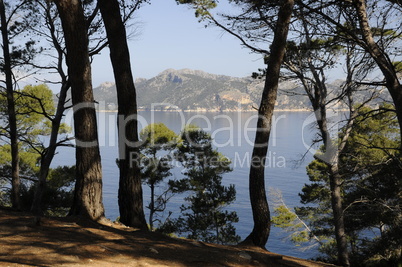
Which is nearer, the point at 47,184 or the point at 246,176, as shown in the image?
the point at 47,184

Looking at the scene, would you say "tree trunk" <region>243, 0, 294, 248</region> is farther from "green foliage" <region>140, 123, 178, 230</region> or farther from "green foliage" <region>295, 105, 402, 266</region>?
"green foliage" <region>140, 123, 178, 230</region>

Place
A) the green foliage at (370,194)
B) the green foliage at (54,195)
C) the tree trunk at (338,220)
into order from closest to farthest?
the tree trunk at (338,220) < the green foliage at (370,194) < the green foliage at (54,195)

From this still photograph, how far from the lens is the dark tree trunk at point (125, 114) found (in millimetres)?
5930

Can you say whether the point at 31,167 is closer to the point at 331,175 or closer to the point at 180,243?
Answer: the point at 331,175

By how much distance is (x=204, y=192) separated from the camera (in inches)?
777

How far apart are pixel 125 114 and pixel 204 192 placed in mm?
14097

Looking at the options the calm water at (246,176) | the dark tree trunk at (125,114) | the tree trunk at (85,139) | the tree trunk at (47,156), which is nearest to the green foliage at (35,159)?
the calm water at (246,176)

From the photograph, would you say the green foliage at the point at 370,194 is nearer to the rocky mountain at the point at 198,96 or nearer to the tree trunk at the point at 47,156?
the tree trunk at the point at 47,156

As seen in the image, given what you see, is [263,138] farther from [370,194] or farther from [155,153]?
[155,153]

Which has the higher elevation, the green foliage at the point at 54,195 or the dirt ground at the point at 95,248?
the dirt ground at the point at 95,248

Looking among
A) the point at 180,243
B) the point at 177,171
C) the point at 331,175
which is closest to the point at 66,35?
the point at 180,243

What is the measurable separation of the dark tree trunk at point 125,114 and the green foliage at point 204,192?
12433 millimetres

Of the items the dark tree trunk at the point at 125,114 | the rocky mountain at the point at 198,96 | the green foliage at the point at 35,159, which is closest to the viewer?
the dark tree trunk at the point at 125,114

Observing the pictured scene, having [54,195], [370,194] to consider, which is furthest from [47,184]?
[370,194]
